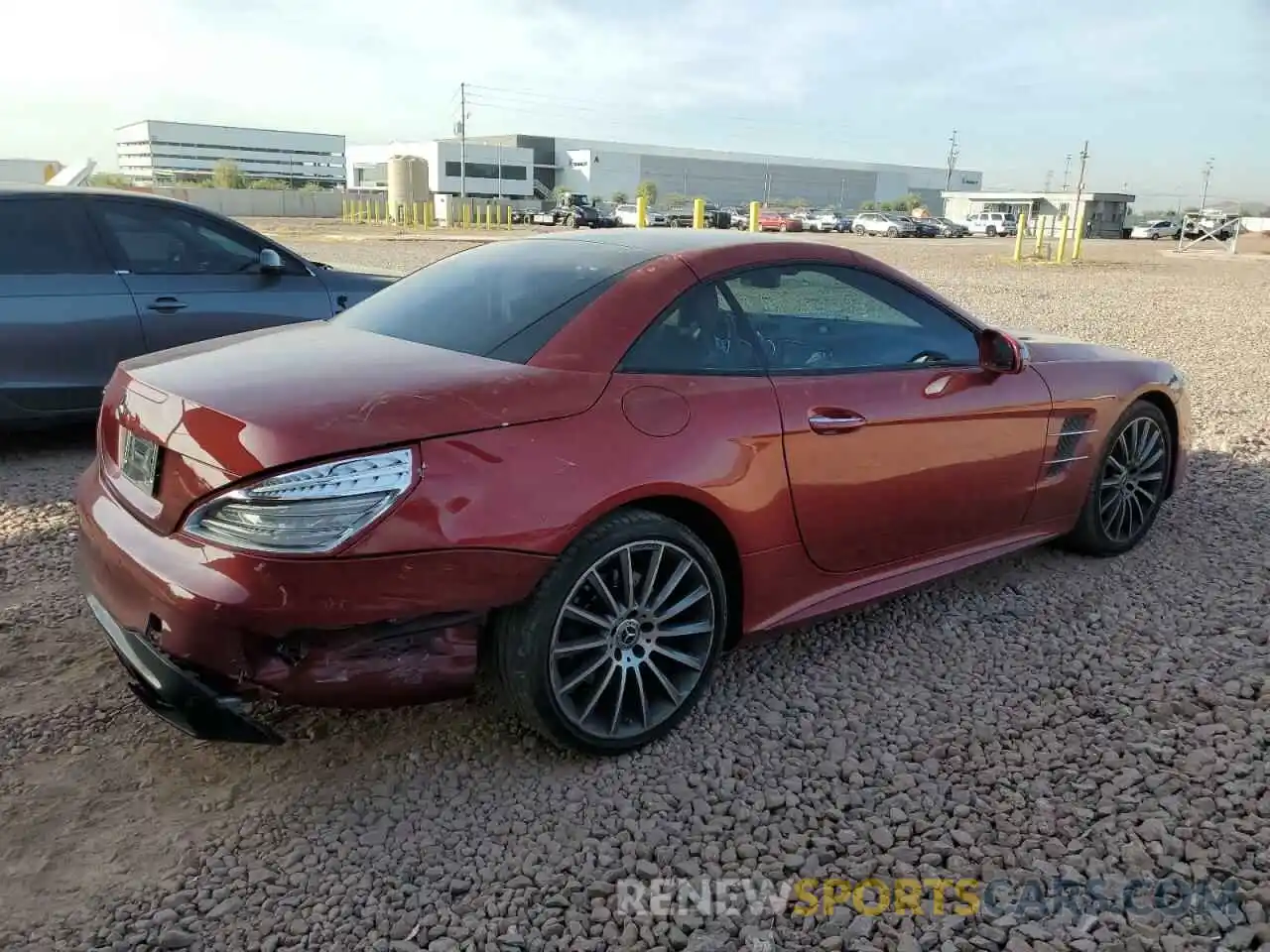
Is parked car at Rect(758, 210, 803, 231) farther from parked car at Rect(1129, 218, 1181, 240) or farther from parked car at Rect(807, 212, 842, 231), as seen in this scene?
parked car at Rect(1129, 218, 1181, 240)

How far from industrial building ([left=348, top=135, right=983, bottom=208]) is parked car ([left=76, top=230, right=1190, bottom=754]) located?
303 feet

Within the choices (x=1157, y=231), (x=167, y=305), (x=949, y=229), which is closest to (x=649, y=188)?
(x=949, y=229)

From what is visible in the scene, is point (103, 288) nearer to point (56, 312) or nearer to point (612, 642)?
point (56, 312)

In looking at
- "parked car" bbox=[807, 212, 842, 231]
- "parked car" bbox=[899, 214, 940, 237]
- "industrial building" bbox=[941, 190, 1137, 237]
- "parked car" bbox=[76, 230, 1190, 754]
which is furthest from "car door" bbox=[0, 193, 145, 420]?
"parked car" bbox=[899, 214, 940, 237]

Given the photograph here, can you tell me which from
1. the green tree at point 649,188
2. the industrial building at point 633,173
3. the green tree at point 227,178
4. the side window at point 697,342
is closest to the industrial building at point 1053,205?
the industrial building at point 633,173

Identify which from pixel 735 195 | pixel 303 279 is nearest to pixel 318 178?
pixel 735 195

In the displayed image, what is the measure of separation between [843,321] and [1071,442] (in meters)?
1.16

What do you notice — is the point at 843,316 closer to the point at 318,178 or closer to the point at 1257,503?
the point at 1257,503

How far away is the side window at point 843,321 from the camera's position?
134 inches

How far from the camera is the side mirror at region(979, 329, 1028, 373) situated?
3.79 metres

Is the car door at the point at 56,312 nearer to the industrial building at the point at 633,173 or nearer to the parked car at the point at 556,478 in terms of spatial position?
the parked car at the point at 556,478

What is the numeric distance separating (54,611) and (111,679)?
27.0 inches

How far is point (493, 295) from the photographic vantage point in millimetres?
3357

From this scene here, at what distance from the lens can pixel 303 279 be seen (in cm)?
638
